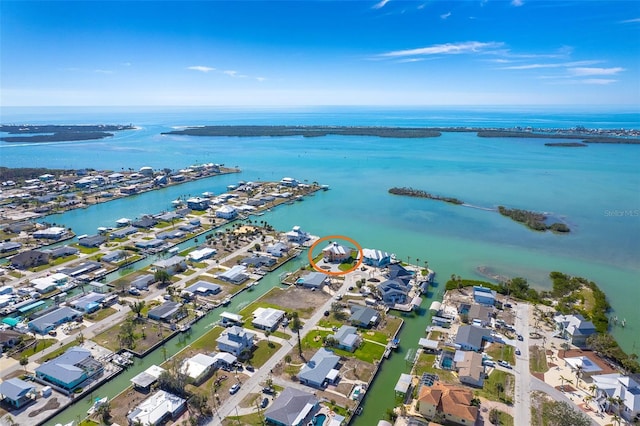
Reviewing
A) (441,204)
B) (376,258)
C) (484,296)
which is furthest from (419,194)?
(484,296)

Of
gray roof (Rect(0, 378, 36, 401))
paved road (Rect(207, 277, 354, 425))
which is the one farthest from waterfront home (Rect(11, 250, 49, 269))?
paved road (Rect(207, 277, 354, 425))

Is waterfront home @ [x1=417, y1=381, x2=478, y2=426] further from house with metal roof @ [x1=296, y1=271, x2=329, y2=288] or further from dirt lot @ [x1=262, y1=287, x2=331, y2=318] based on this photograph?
house with metal roof @ [x1=296, y1=271, x2=329, y2=288]

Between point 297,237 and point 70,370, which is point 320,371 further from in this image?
point 297,237

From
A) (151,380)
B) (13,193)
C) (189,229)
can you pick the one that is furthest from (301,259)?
(13,193)

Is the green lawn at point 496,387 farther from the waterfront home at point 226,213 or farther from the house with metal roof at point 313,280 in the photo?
the waterfront home at point 226,213

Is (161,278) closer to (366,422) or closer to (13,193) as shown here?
(366,422)


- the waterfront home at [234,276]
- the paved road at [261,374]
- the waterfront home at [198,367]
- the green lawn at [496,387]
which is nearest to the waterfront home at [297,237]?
the waterfront home at [234,276]
